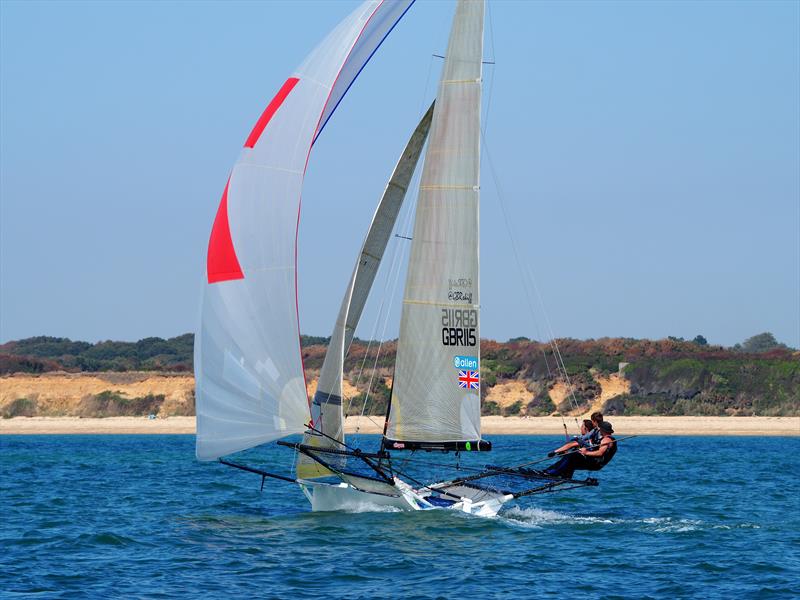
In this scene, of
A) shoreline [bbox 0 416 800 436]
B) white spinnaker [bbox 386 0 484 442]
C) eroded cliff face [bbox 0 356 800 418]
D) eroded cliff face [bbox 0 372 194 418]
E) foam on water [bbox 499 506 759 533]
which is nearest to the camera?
white spinnaker [bbox 386 0 484 442]

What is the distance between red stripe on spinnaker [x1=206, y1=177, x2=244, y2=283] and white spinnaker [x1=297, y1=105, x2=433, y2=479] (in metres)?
2.74

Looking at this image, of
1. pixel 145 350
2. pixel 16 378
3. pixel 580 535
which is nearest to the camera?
pixel 580 535

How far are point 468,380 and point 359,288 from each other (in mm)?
2762

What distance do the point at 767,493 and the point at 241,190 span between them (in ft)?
58.0

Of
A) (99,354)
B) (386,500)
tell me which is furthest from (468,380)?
(99,354)

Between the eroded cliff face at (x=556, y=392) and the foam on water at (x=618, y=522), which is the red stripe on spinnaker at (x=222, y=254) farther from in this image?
the eroded cliff face at (x=556, y=392)

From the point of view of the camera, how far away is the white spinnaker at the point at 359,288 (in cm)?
2342

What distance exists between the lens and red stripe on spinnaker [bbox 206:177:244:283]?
70.4ft

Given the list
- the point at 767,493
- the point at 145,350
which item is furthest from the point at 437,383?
the point at 145,350

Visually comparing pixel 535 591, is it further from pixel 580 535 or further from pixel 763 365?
pixel 763 365

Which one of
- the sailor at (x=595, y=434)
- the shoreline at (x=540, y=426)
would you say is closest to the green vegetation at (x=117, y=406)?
the shoreline at (x=540, y=426)

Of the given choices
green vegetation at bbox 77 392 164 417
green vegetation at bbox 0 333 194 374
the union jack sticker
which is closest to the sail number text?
the union jack sticker

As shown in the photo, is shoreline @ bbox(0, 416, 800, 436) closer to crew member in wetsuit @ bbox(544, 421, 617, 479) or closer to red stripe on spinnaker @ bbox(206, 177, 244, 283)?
crew member in wetsuit @ bbox(544, 421, 617, 479)

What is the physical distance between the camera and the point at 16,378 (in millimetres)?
80312
